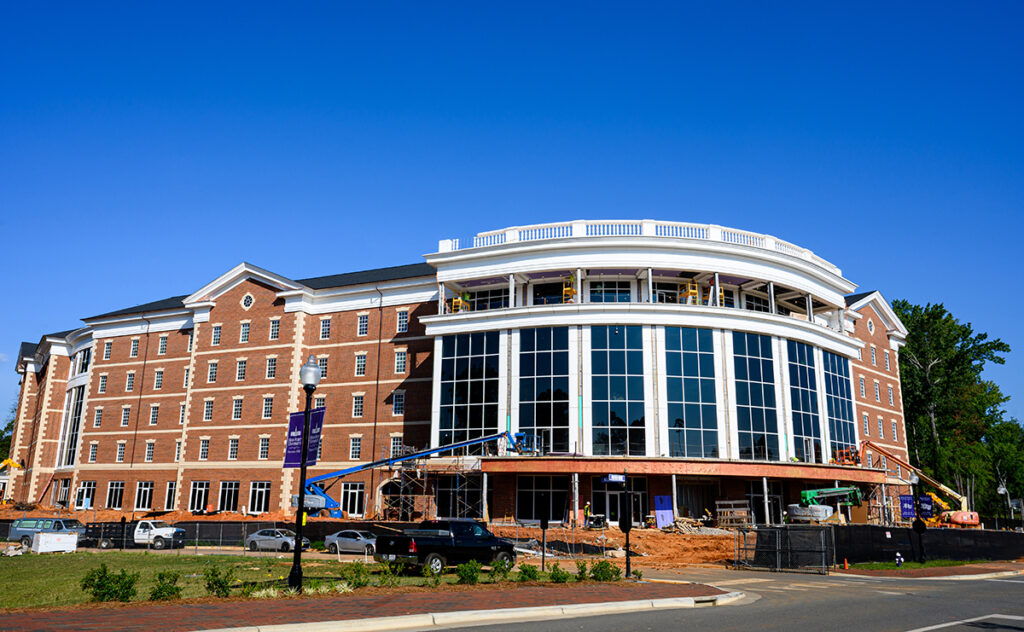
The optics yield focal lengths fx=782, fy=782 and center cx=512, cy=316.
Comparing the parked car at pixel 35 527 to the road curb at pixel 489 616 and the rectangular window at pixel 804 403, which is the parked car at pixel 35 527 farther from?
the rectangular window at pixel 804 403

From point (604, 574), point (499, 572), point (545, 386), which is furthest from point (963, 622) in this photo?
point (545, 386)

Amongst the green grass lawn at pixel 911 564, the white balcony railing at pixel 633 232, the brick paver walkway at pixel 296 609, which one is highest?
the white balcony railing at pixel 633 232

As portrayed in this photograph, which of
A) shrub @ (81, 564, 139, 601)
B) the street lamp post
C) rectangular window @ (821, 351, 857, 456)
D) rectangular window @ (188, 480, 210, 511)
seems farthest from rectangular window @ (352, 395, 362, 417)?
shrub @ (81, 564, 139, 601)

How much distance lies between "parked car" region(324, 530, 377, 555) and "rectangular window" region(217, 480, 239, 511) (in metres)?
25.3

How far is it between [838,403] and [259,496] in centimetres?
4167

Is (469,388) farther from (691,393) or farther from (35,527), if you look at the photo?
(35,527)

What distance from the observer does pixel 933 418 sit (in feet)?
251

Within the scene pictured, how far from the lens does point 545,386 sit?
4756 cm

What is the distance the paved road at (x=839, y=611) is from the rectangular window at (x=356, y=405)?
34.7 m

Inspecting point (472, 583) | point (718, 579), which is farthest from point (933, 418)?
point (472, 583)

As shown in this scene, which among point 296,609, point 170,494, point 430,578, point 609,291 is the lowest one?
point 430,578

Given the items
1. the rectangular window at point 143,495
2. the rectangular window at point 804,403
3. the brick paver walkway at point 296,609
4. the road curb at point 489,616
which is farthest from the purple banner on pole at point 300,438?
the rectangular window at point 143,495

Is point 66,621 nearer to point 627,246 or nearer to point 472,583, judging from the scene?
point 472,583

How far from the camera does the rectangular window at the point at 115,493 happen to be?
63406 mm
